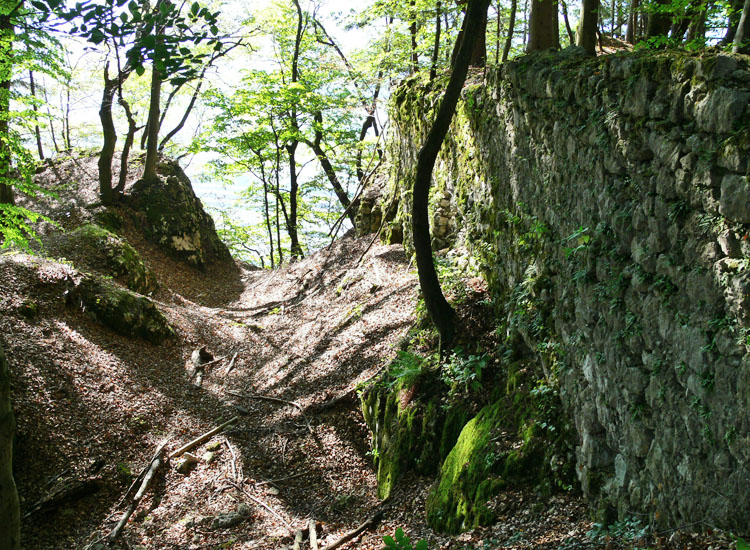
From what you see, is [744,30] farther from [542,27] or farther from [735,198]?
[542,27]

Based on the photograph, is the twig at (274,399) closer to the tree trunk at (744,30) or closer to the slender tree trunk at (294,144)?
the tree trunk at (744,30)

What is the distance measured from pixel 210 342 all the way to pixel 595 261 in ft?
29.0

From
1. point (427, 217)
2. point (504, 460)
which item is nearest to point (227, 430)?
point (427, 217)

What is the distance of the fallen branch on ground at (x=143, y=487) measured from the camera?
19.1 feet

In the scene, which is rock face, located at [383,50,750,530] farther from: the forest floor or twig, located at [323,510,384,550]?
twig, located at [323,510,384,550]

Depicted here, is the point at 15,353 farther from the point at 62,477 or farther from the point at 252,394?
the point at 252,394

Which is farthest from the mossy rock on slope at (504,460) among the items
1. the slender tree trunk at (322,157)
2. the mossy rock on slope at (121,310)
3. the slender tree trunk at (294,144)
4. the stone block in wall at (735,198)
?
the slender tree trunk at (294,144)

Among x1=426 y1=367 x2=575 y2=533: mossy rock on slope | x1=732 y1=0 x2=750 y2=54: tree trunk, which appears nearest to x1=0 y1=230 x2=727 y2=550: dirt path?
x1=426 y1=367 x2=575 y2=533: mossy rock on slope

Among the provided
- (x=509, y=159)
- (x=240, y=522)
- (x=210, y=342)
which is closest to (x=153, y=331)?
(x=210, y=342)

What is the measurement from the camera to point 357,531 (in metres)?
5.43

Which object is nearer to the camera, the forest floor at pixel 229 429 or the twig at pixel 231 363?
the forest floor at pixel 229 429

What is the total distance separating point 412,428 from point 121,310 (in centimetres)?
639

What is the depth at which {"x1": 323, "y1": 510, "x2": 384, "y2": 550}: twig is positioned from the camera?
17.3 ft

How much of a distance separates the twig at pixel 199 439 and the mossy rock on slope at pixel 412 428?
2.49 metres
